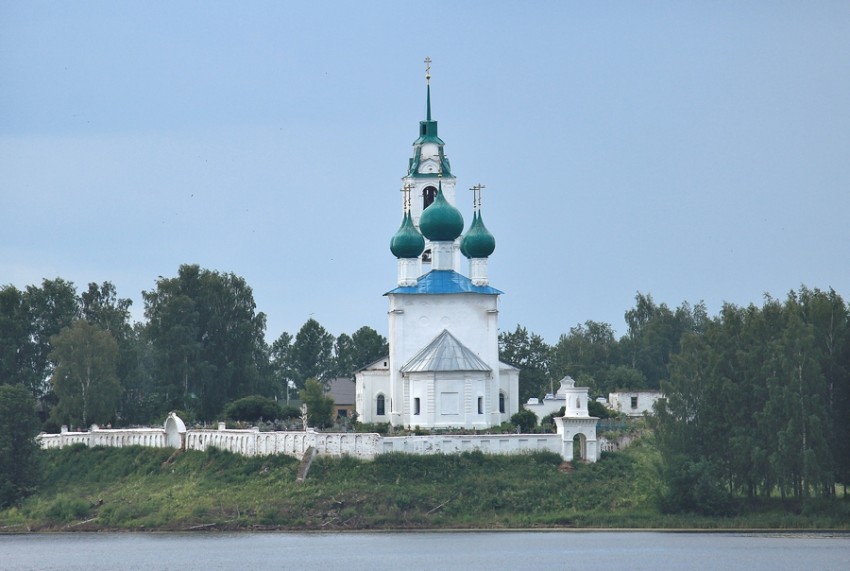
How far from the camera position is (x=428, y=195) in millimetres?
82625

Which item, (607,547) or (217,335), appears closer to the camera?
(607,547)

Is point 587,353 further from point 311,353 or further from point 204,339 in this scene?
point 204,339

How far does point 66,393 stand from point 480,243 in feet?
65.4

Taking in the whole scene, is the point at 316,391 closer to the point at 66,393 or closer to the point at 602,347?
the point at 66,393

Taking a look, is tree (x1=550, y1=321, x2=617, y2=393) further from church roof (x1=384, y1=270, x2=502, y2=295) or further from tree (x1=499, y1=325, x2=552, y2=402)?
church roof (x1=384, y1=270, x2=502, y2=295)

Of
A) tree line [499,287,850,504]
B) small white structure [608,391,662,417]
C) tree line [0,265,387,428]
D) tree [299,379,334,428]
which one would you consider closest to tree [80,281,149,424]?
tree line [0,265,387,428]

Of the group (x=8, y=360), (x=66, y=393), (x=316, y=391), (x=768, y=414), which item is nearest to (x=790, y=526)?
(x=768, y=414)

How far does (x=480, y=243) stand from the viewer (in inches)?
3110

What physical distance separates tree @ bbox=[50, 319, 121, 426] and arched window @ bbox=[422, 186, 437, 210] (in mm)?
15352

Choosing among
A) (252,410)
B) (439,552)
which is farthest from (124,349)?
(439,552)

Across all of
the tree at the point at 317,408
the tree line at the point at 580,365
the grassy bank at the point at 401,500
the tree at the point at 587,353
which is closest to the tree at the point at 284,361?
the tree line at the point at 580,365

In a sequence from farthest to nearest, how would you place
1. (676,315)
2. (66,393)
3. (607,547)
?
(676,315) → (66,393) → (607,547)

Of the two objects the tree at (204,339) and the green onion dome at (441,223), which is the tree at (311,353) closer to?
the tree at (204,339)

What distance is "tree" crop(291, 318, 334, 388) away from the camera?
116m
